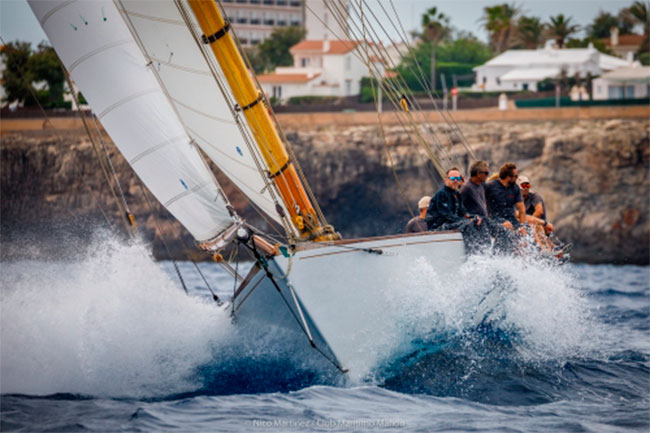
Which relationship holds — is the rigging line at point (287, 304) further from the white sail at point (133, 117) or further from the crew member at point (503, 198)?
the crew member at point (503, 198)

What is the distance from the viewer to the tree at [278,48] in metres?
61.1

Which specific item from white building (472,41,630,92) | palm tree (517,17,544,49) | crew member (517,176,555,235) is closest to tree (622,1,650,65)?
palm tree (517,17,544,49)

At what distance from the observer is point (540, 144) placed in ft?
108

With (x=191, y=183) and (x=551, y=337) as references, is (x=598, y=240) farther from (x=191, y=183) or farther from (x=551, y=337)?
(x=191, y=183)

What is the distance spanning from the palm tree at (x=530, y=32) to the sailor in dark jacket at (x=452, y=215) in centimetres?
5355

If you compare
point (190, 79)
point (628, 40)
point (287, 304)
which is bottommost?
point (287, 304)

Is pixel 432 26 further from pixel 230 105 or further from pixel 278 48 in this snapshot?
pixel 230 105

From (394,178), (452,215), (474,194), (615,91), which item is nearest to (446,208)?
(452,215)

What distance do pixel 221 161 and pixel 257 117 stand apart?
61cm

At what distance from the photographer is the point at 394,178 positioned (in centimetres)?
3347

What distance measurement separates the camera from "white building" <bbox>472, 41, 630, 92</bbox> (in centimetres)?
4631

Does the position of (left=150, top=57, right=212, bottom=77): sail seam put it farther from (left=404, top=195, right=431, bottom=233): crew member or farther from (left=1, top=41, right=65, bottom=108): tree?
(left=1, top=41, right=65, bottom=108): tree

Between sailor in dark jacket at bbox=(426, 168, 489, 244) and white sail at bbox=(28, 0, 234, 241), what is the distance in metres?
2.29

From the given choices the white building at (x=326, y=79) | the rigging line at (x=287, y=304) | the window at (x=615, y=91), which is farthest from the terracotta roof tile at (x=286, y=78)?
the rigging line at (x=287, y=304)
